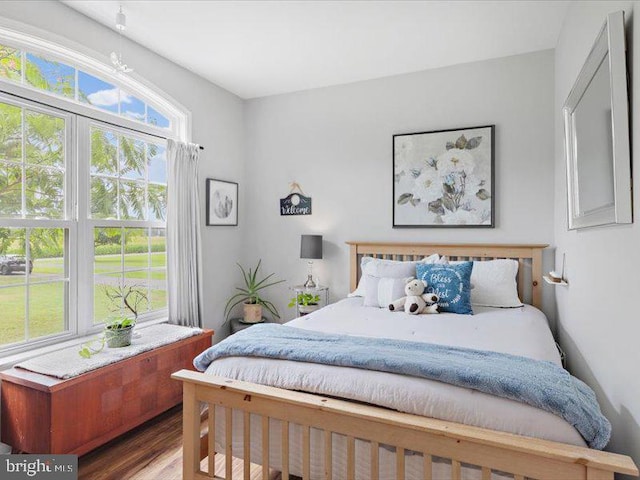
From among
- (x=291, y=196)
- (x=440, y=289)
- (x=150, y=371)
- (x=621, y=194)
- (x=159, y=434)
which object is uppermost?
(x=291, y=196)

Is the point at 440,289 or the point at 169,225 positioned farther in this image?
the point at 169,225

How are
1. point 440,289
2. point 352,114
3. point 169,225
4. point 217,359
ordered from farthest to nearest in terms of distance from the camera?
point 352,114
point 169,225
point 440,289
point 217,359

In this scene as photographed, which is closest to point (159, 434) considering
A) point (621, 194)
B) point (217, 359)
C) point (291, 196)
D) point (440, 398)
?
point (217, 359)

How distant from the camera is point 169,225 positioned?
3193 millimetres

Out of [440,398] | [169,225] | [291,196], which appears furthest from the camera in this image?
[291,196]

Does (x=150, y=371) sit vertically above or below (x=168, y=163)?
below

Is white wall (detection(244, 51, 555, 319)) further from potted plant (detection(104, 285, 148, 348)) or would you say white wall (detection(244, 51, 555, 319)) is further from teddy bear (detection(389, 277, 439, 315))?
potted plant (detection(104, 285, 148, 348))

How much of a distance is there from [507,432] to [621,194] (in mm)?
911

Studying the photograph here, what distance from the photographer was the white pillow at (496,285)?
2869 mm

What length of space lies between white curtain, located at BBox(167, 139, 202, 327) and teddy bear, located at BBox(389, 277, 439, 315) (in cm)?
174

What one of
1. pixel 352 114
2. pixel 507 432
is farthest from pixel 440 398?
pixel 352 114

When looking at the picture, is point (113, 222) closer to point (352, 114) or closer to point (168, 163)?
point (168, 163)

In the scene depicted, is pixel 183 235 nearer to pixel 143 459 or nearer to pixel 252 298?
pixel 252 298

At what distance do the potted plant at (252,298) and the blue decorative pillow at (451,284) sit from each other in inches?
69.5
